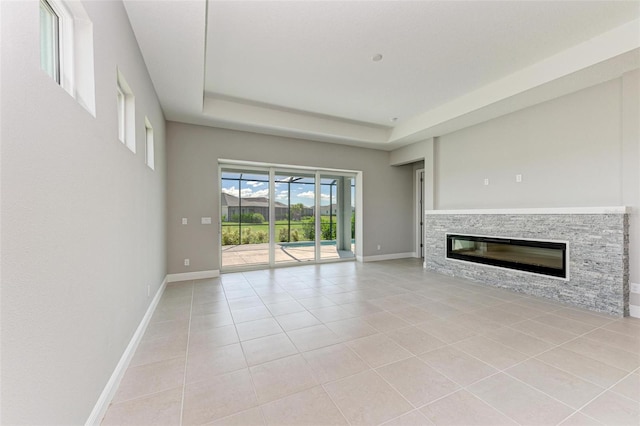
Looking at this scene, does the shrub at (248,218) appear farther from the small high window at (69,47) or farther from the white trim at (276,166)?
the small high window at (69,47)

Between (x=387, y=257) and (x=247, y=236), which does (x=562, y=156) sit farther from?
(x=247, y=236)

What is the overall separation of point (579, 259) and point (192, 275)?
19.6 feet

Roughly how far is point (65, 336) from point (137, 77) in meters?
2.54

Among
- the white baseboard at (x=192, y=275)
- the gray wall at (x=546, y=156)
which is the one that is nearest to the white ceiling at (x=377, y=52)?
the gray wall at (x=546, y=156)

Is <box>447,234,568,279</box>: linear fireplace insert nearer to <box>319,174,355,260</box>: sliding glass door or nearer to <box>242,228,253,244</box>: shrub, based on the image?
<box>319,174,355,260</box>: sliding glass door

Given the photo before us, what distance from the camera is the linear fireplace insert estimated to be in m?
3.79

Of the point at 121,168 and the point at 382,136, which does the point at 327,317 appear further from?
the point at 382,136

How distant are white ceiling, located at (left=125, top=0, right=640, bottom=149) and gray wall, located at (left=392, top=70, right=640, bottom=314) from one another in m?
0.29

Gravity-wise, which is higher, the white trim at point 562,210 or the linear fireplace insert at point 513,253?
the white trim at point 562,210

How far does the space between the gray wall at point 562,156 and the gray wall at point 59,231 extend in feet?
17.1

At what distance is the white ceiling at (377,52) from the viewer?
256 cm

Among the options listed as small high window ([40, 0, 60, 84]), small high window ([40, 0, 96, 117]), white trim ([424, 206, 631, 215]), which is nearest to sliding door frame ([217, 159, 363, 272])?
white trim ([424, 206, 631, 215])

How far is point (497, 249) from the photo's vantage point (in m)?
4.58

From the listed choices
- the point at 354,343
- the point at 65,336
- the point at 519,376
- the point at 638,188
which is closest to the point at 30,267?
the point at 65,336
